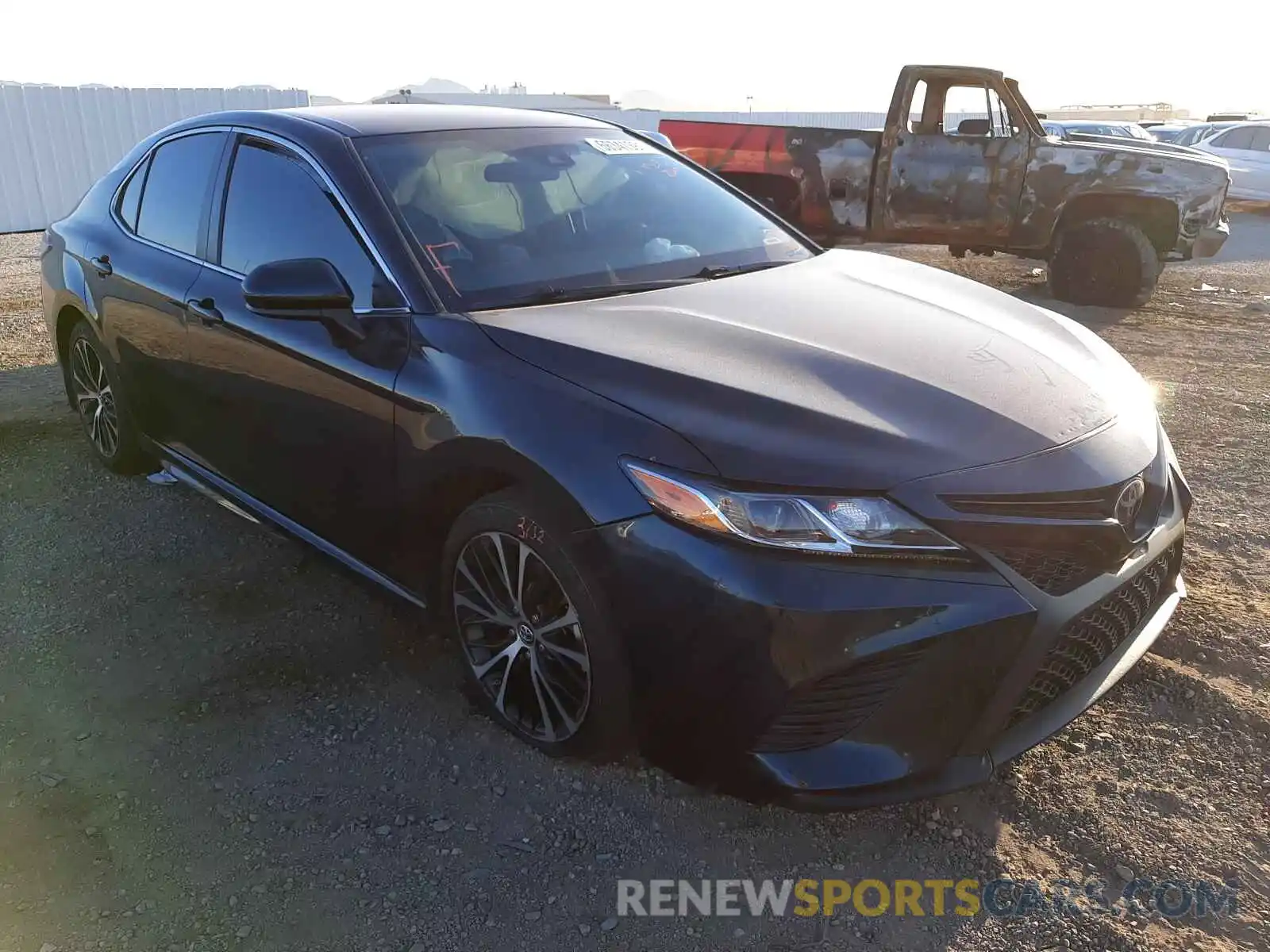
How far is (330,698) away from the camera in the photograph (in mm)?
3002

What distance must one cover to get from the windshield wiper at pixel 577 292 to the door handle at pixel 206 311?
118cm

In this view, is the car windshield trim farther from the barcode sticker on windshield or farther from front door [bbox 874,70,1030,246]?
front door [bbox 874,70,1030,246]

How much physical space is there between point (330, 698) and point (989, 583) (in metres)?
2.00

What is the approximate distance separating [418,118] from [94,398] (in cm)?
237

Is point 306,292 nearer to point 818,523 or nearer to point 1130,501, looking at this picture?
point 818,523

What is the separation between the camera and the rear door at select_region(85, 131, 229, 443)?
141 inches

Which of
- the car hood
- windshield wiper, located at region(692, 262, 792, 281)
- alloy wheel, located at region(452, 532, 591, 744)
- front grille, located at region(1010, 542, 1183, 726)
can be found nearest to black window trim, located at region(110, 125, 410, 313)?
the car hood

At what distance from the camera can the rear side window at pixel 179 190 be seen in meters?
3.60

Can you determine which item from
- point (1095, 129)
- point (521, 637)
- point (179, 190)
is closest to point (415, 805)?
point (521, 637)

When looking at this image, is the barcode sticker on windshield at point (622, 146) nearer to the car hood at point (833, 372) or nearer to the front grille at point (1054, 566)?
the car hood at point (833, 372)

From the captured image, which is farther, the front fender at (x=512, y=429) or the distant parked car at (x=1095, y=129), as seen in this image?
the distant parked car at (x=1095, y=129)

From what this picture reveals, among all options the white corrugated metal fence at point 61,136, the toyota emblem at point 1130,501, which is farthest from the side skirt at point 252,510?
the white corrugated metal fence at point 61,136

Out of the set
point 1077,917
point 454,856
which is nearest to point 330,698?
point 454,856

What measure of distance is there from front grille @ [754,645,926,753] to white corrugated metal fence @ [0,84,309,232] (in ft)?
49.5
